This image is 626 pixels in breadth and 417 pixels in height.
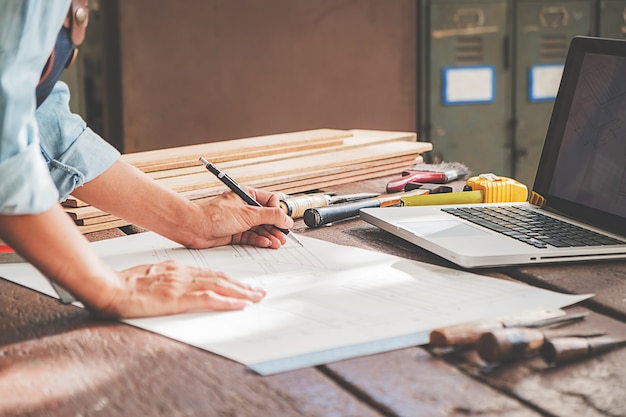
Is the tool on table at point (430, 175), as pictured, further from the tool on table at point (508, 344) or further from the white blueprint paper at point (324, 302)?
the tool on table at point (508, 344)

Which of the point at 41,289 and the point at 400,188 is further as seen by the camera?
the point at 400,188

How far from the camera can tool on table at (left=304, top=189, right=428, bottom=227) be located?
155 centimetres

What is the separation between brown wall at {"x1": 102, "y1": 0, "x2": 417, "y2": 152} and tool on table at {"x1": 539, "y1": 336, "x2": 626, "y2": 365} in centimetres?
319

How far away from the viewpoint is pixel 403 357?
0.90m

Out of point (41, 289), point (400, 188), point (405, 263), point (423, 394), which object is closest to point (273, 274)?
point (405, 263)

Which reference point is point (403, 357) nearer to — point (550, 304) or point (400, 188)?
point (550, 304)

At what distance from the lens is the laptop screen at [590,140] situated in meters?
1.37

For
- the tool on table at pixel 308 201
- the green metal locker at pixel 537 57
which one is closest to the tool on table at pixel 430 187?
the tool on table at pixel 308 201

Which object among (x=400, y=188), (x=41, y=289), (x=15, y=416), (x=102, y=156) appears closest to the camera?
(x=15, y=416)

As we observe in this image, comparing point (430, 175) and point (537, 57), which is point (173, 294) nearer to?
point (430, 175)

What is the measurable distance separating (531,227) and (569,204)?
0.39 feet

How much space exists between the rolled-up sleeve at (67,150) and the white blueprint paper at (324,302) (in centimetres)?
13

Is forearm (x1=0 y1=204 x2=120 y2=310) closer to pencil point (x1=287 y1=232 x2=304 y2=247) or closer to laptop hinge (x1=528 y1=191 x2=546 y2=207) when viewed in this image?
pencil point (x1=287 y1=232 x2=304 y2=247)

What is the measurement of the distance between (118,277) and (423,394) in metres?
0.44
